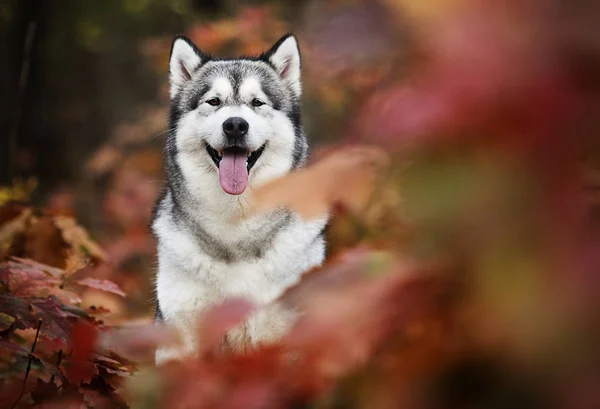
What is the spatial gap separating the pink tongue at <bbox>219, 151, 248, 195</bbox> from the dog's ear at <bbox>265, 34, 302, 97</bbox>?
52cm

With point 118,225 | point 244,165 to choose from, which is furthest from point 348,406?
point 118,225

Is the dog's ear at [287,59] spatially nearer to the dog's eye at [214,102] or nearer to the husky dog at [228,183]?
the husky dog at [228,183]

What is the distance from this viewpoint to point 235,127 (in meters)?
3.70

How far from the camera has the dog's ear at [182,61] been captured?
404 cm

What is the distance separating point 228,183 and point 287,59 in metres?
0.74

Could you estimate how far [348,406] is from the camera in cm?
109

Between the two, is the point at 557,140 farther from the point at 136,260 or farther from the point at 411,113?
the point at 136,260

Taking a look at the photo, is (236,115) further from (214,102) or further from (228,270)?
(228,270)

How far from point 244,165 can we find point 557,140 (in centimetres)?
311

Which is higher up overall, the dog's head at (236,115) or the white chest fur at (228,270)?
the dog's head at (236,115)

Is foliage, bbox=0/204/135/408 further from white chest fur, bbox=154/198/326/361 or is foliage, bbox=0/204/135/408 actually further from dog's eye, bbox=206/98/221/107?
dog's eye, bbox=206/98/221/107

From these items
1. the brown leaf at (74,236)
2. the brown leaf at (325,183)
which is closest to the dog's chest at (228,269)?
the brown leaf at (74,236)

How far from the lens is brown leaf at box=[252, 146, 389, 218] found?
98 centimetres

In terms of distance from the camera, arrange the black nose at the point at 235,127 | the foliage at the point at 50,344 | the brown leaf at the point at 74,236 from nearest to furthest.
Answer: the foliage at the point at 50,344 → the black nose at the point at 235,127 → the brown leaf at the point at 74,236
